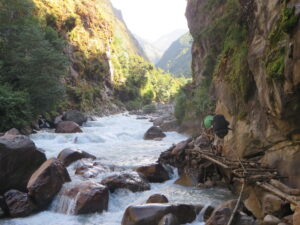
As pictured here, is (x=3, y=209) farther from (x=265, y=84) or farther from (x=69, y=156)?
(x=265, y=84)

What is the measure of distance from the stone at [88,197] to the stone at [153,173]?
2.77 metres

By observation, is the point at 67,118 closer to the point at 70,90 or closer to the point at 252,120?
the point at 70,90

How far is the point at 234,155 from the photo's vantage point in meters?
9.52

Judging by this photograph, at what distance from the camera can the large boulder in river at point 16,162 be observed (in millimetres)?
9211

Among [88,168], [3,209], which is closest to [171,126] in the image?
[88,168]

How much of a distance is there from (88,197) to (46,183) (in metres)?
1.47

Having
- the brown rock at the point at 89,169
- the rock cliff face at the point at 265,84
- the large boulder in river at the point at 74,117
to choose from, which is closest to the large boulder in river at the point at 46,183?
the brown rock at the point at 89,169

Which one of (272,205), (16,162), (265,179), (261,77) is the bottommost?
(16,162)

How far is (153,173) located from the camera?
11.4 meters

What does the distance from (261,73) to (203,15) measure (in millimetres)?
16827

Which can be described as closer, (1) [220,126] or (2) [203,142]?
(1) [220,126]

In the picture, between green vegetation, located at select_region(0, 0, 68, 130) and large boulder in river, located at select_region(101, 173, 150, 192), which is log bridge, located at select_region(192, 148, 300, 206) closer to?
large boulder in river, located at select_region(101, 173, 150, 192)

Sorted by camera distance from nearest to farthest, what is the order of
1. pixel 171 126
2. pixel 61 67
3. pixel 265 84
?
pixel 265 84
pixel 61 67
pixel 171 126

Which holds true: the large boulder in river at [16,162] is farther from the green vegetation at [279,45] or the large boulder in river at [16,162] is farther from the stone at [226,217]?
the green vegetation at [279,45]
